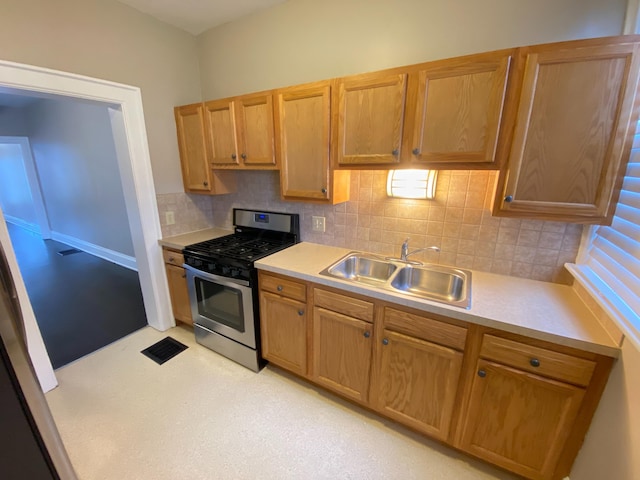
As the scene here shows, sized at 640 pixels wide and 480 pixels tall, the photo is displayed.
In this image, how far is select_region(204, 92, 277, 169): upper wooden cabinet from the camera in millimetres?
1981

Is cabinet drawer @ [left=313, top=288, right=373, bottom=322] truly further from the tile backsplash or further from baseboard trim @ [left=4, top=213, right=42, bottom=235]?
baseboard trim @ [left=4, top=213, right=42, bottom=235]

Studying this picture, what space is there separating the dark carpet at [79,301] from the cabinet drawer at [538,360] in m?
3.09

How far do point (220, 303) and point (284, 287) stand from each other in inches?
28.0

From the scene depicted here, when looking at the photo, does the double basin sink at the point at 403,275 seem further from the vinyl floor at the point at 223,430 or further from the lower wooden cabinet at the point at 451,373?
the vinyl floor at the point at 223,430

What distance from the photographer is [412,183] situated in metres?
1.80

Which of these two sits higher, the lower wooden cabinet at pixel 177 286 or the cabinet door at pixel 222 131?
the cabinet door at pixel 222 131

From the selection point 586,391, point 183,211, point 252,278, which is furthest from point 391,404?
point 183,211

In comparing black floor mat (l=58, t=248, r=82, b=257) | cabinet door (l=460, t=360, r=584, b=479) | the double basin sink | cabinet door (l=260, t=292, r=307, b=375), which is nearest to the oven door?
cabinet door (l=260, t=292, r=307, b=375)

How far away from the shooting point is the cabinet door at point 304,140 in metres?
1.73

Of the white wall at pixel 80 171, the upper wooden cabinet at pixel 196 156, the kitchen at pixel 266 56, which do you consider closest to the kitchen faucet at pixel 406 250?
the kitchen at pixel 266 56

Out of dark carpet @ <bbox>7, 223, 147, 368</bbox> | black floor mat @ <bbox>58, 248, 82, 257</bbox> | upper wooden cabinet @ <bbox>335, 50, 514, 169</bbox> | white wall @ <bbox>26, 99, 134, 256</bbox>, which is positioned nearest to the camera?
upper wooden cabinet @ <bbox>335, 50, 514, 169</bbox>

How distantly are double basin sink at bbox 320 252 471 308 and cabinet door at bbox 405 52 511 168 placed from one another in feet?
2.36

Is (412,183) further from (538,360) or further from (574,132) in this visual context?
(538,360)

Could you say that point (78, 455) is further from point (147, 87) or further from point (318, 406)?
point (147, 87)
